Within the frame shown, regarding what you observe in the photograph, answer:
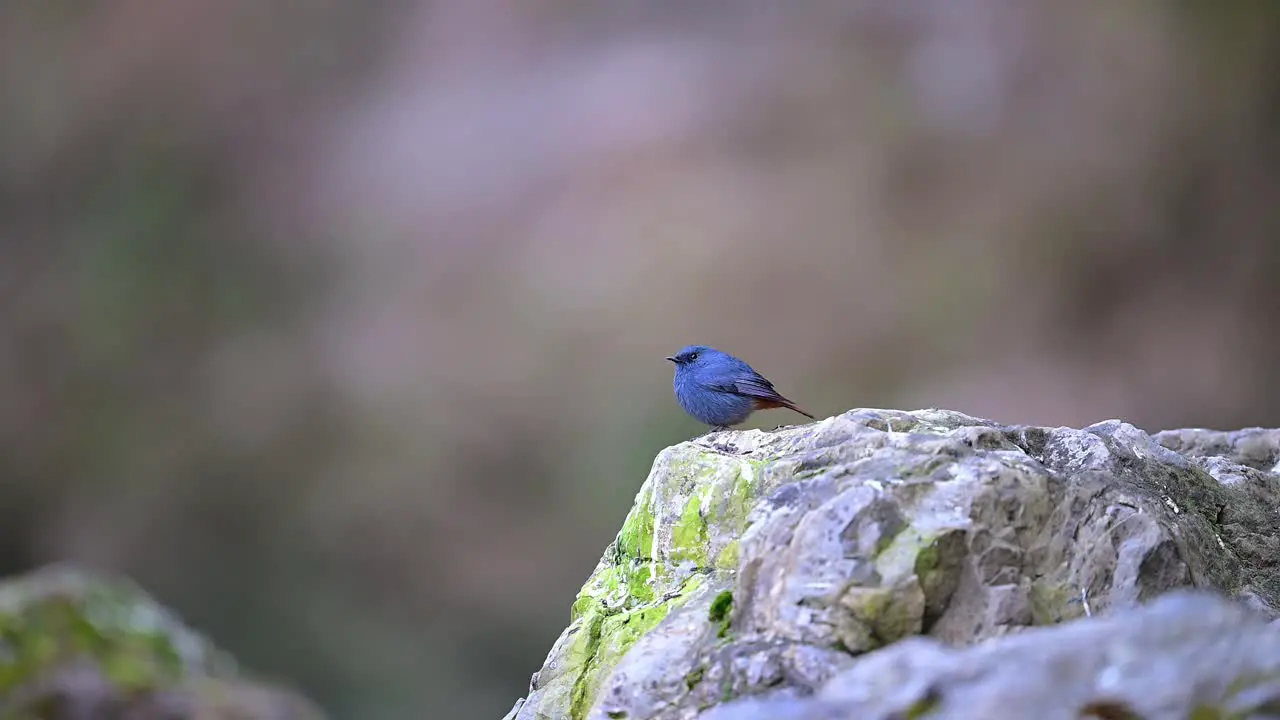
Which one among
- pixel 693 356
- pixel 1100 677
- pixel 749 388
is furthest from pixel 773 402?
pixel 1100 677

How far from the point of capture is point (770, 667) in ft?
12.0

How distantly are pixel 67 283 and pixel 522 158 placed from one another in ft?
16.9

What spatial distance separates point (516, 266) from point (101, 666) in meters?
9.63

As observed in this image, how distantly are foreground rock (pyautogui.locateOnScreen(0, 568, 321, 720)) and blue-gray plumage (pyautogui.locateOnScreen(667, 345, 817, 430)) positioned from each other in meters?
3.91

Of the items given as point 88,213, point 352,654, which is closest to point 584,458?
point 352,654

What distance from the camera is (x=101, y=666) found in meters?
2.96

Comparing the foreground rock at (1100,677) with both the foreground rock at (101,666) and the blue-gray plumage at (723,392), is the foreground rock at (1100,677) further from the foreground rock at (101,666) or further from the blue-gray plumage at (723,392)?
the blue-gray plumage at (723,392)

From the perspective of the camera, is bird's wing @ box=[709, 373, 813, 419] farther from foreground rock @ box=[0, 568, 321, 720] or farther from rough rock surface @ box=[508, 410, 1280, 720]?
foreground rock @ box=[0, 568, 321, 720]

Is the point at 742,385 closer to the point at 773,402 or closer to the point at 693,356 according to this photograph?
the point at 773,402

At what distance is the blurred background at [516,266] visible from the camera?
36.1 feet

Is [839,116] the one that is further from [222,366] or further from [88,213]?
[88,213]

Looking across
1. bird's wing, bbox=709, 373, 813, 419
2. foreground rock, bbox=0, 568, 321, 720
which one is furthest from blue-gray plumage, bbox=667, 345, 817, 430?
foreground rock, bbox=0, 568, 321, 720

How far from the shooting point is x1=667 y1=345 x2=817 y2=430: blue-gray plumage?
22.1 ft

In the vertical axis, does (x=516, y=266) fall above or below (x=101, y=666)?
above
